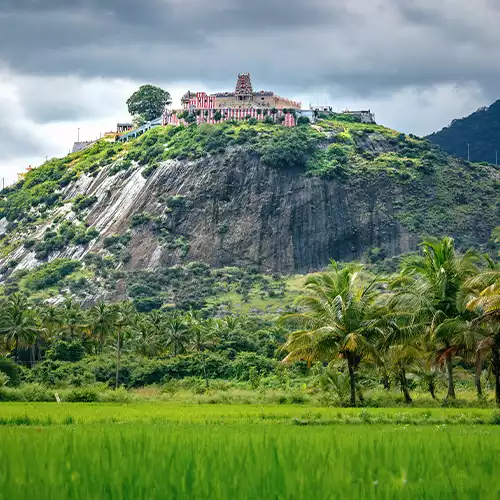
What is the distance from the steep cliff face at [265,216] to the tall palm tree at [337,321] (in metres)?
127

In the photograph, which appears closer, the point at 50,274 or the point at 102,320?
the point at 102,320

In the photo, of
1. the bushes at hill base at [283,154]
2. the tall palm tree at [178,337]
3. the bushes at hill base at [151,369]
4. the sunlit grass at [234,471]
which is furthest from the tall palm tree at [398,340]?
the bushes at hill base at [283,154]

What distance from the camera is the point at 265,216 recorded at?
19150 cm

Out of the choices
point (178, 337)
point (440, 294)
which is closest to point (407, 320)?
point (440, 294)

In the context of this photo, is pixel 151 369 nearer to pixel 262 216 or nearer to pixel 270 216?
pixel 262 216

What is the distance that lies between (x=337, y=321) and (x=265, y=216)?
464ft

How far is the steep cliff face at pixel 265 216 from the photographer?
184m

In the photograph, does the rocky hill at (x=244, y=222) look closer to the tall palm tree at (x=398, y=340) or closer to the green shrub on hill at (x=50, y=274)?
the green shrub on hill at (x=50, y=274)

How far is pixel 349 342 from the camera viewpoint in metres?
48.8

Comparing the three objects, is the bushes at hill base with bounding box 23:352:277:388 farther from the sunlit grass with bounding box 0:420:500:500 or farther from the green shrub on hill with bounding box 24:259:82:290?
the green shrub on hill with bounding box 24:259:82:290

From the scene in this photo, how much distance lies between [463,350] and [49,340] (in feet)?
214

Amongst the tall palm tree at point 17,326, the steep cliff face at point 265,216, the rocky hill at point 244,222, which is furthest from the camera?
the steep cliff face at point 265,216

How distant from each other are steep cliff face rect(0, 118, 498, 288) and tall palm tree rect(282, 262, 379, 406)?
12702cm

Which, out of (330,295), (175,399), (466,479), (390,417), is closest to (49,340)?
(175,399)
